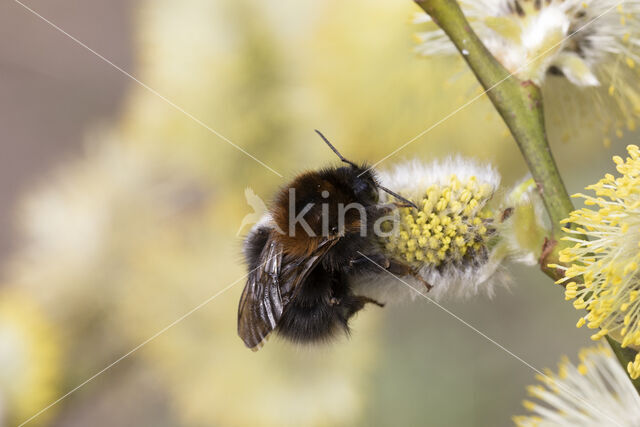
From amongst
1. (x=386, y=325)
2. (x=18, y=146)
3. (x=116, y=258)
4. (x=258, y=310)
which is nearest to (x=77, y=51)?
(x=18, y=146)

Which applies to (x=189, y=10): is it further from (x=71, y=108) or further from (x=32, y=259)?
(x=32, y=259)

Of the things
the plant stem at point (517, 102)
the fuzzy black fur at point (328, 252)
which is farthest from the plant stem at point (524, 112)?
the fuzzy black fur at point (328, 252)

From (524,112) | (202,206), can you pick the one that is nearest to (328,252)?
(524,112)

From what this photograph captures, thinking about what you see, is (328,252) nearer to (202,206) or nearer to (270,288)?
(270,288)

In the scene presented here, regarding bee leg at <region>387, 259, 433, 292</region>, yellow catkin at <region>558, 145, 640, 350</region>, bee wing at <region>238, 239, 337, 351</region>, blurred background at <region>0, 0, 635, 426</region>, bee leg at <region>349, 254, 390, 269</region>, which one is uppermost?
blurred background at <region>0, 0, 635, 426</region>

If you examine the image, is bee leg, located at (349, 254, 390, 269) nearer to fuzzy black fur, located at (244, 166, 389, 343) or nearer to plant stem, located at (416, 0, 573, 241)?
fuzzy black fur, located at (244, 166, 389, 343)

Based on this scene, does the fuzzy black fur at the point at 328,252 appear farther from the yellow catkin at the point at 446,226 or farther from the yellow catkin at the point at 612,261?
the yellow catkin at the point at 612,261

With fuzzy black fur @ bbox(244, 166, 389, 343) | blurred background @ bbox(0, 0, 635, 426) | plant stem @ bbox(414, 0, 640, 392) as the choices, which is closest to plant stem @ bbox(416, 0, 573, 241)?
plant stem @ bbox(414, 0, 640, 392)

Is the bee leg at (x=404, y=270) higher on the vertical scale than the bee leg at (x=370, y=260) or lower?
lower
